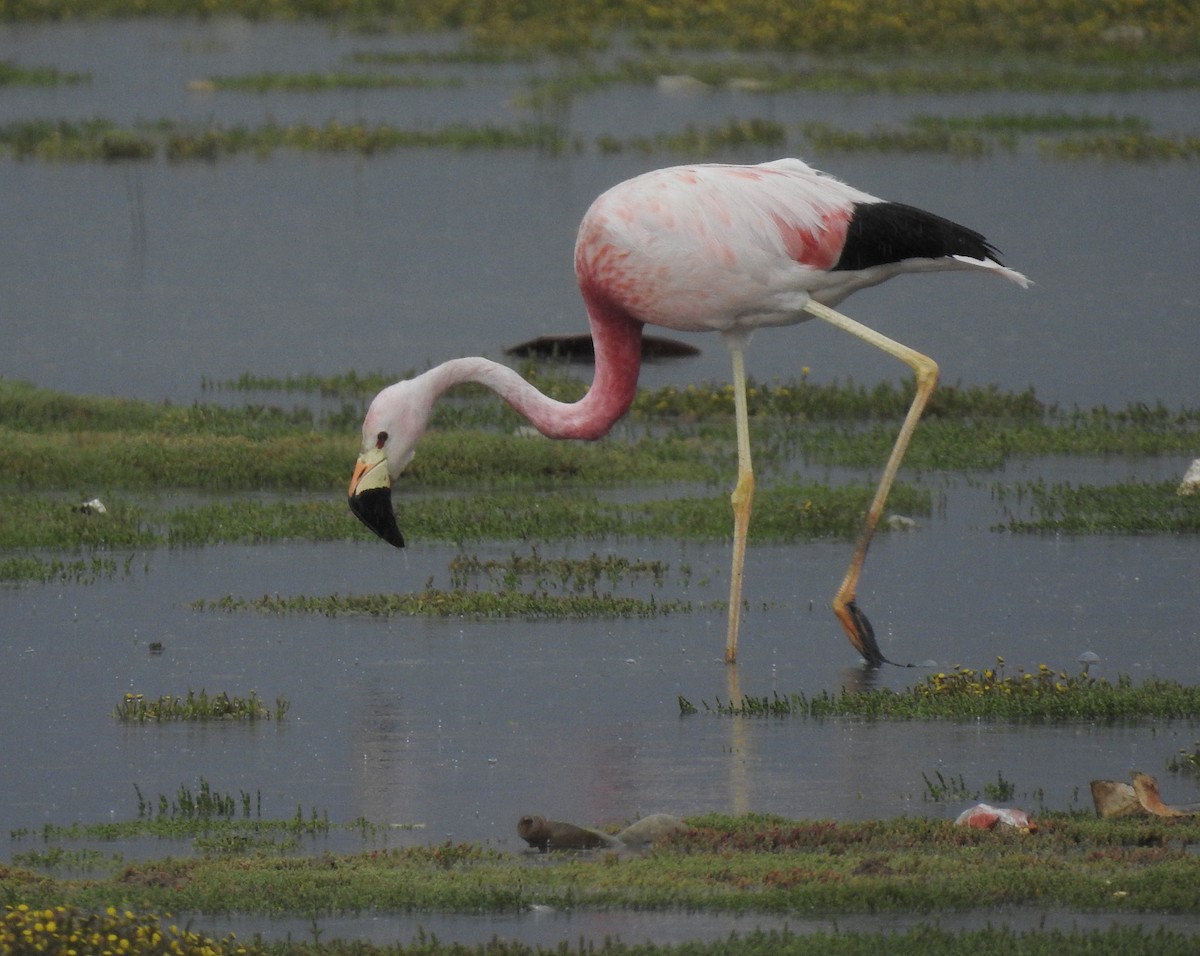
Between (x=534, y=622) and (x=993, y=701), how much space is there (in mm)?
2779

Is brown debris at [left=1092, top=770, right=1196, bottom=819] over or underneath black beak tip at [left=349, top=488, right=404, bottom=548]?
underneath

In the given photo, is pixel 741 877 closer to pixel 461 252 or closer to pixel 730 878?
pixel 730 878

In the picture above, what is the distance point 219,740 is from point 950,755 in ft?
9.51

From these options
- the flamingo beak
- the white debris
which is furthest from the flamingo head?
the white debris

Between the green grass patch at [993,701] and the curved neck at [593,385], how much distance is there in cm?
177

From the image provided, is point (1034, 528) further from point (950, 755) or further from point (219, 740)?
point (219, 740)

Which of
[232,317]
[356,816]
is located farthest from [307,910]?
[232,317]

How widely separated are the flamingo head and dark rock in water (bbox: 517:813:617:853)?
3.13 m

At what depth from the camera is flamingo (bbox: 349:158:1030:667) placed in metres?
12.2

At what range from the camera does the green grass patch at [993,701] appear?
10.8 m

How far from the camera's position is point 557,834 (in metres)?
8.80

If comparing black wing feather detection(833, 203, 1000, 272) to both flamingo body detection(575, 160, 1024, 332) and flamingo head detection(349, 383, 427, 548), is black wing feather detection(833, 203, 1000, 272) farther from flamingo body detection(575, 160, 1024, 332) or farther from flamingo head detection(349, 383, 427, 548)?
flamingo head detection(349, 383, 427, 548)

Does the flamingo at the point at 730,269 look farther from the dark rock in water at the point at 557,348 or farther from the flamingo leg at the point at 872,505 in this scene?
the dark rock in water at the point at 557,348

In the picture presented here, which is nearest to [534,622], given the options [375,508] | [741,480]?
[741,480]
